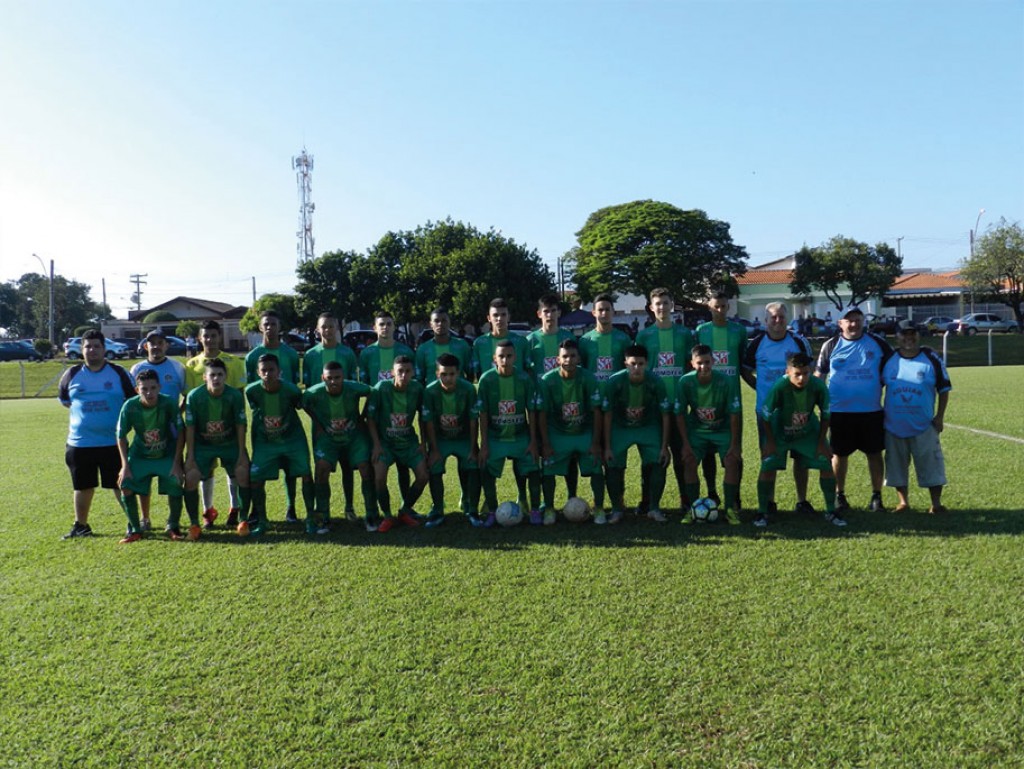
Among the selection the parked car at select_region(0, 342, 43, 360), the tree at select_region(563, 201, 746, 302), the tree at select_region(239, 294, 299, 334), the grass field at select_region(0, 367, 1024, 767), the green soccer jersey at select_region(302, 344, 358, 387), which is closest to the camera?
the grass field at select_region(0, 367, 1024, 767)

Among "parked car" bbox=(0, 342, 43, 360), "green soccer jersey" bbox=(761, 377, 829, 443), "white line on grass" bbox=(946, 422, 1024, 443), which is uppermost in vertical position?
"parked car" bbox=(0, 342, 43, 360)

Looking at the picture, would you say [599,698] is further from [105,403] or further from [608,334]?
[105,403]

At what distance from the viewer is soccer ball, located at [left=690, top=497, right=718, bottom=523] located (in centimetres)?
564

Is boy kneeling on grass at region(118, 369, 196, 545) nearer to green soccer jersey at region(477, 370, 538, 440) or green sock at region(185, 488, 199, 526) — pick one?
A: green sock at region(185, 488, 199, 526)

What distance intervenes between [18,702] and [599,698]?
251 cm

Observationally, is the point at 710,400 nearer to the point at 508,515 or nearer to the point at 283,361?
the point at 508,515

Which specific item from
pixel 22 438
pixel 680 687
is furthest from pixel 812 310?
pixel 680 687

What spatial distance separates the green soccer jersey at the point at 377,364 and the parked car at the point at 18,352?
3798 centimetres

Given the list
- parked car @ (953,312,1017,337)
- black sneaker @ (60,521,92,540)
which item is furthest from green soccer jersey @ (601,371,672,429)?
parked car @ (953,312,1017,337)

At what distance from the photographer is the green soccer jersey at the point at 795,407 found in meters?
5.64

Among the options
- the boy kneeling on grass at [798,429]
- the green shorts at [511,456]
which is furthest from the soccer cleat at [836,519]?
the green shorts at [511,456]

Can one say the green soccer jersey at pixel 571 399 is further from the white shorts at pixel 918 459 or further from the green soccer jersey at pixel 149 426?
the green soccer jersey at pixel 149 426

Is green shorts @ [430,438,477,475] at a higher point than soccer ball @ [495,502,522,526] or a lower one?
higher

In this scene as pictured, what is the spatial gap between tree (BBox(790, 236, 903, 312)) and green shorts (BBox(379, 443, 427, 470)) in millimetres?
43124
